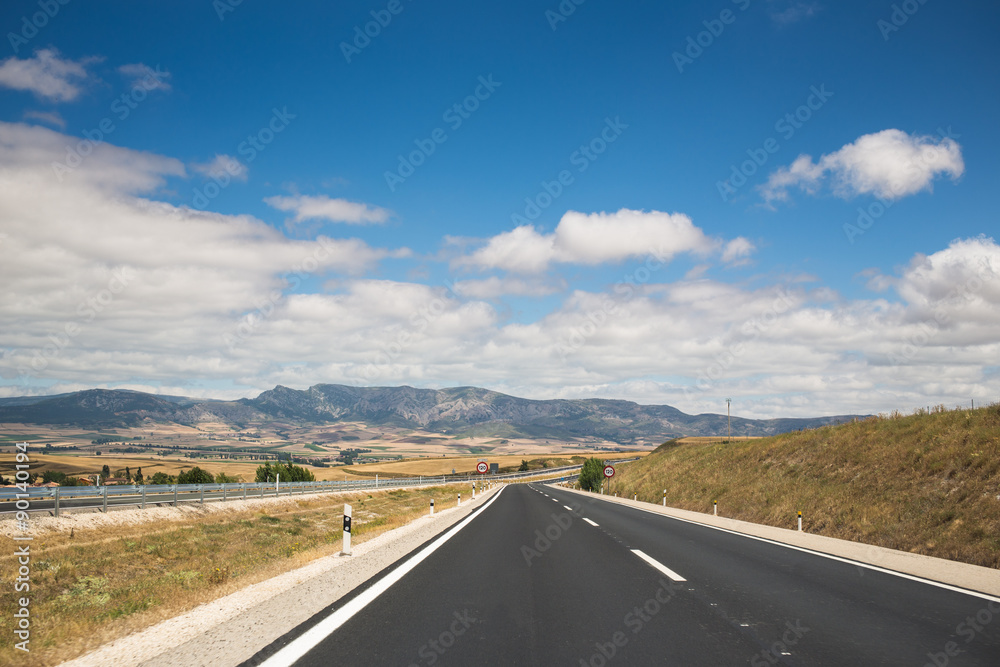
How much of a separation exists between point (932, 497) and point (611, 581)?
13508 millimetres

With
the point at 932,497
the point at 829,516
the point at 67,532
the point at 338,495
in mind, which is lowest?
the point at 338,495

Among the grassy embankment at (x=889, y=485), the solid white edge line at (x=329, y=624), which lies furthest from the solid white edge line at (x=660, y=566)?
the grassy embankment at (x=889, y=485)

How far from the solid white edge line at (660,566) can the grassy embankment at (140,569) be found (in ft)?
21.6

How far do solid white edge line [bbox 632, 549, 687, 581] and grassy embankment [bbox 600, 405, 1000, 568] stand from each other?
7277 mm

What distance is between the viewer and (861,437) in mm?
26500

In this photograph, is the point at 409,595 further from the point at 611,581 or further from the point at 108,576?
Answer: the point at 108,576

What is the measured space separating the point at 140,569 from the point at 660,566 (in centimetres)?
1538

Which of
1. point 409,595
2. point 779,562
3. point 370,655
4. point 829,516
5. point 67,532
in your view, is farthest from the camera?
point 67,532

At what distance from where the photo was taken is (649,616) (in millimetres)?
6641

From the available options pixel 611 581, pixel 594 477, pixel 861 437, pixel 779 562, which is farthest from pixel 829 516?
pixel 594 477
